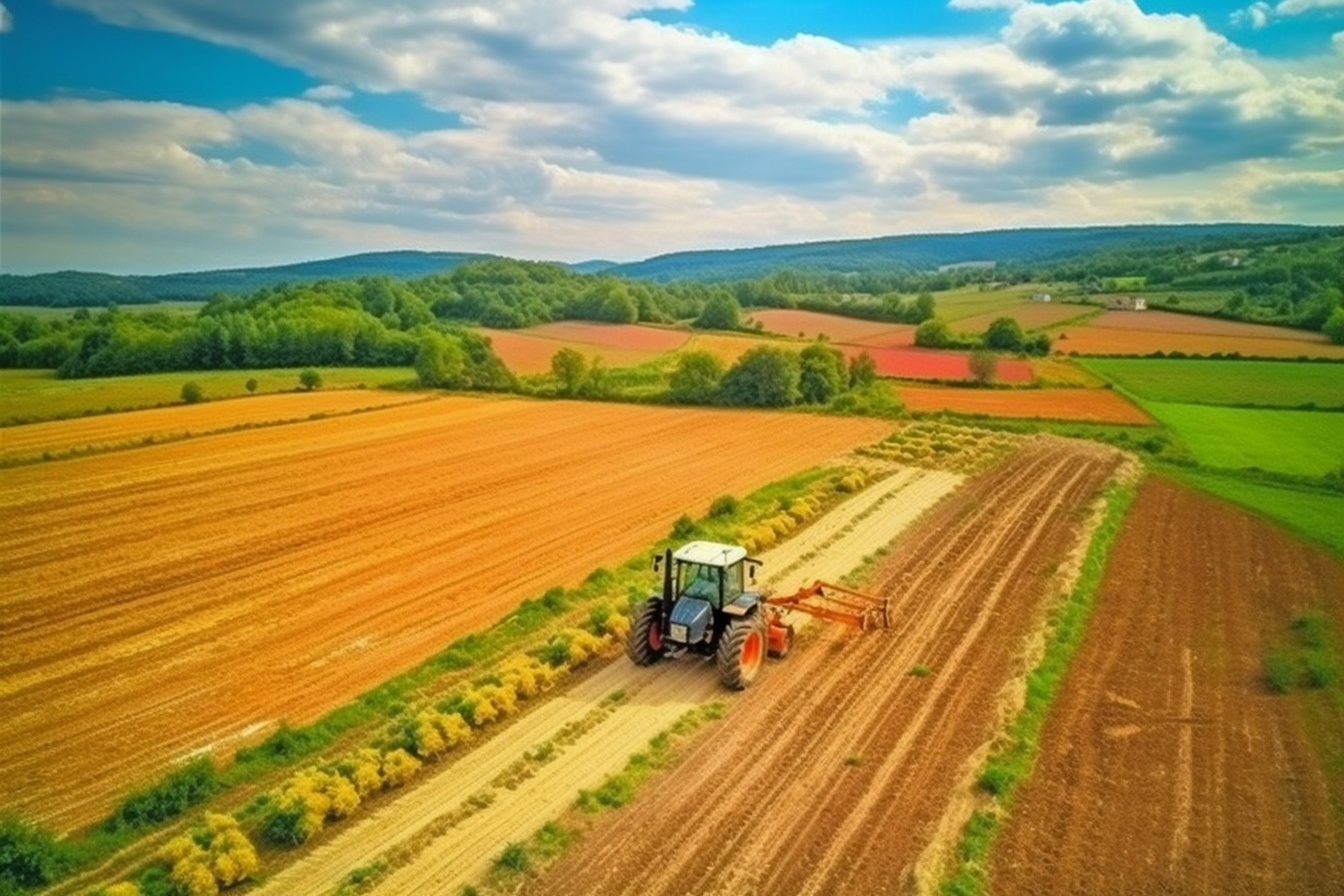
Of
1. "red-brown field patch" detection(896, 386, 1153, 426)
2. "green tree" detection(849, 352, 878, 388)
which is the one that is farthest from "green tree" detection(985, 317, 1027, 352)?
"green tree" detection(849, 352, 878, 388)

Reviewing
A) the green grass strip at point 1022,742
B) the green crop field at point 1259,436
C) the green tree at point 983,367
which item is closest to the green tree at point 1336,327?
the green crop field at point 1259,436

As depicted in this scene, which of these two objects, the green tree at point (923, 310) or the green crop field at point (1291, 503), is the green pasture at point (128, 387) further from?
the green tree at point (923, 310)

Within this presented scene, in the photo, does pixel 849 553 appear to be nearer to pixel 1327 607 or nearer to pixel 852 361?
pixel 1327 607

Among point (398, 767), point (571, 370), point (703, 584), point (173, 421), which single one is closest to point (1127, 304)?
point (571, 370)

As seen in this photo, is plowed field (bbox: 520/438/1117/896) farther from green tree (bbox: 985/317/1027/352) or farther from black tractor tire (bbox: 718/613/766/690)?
green tree (bbox: 985/317/1027/352)

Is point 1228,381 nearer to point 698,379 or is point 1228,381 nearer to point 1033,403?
point 1033,403
